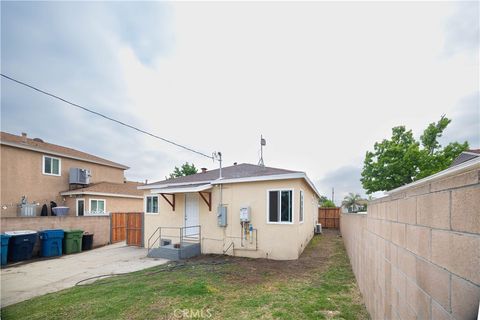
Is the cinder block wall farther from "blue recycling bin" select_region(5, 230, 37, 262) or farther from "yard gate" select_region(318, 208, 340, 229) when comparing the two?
"yard gate" select_region(318, 208, 340, 229)

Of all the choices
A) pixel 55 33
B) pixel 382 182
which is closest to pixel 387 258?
pixel 55 33

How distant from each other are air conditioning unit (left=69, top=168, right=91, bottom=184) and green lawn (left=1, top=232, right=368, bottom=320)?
13467 millimetres

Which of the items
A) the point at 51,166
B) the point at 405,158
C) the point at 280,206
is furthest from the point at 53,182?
the point at 405,158

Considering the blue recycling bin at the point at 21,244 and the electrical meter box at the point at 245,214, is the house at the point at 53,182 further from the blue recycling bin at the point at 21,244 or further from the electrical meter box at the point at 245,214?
the electrical meter box at the point at 245,214

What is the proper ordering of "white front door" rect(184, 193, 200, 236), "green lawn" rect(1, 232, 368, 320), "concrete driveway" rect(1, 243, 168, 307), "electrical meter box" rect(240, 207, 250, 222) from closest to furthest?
"green lawn" rect(1, 232, 368, 320)
"concrete driveway" rect(1, 243, 168, 307)
"electrical meter box" rect(240, 207, 250, 222)
"white front door" rect(184, 193, 200, 236)

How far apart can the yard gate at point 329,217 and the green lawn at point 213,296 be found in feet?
48.7

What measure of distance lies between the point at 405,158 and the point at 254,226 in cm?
1898

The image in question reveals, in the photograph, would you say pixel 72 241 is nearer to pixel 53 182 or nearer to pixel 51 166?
pixel 53 182

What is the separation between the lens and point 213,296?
5.29 m

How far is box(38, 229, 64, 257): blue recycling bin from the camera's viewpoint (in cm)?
1103

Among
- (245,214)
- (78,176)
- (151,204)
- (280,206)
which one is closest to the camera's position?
(280,206)

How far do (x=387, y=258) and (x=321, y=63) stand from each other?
9456 millimetres

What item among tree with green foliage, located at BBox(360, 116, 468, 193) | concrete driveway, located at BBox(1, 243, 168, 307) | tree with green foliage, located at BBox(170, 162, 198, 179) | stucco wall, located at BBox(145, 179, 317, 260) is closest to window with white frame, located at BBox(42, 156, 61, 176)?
concrete driveway, located at BBox(1, 243, 168, 307)

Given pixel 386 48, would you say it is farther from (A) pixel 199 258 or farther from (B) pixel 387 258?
(A) pixel 199 258
